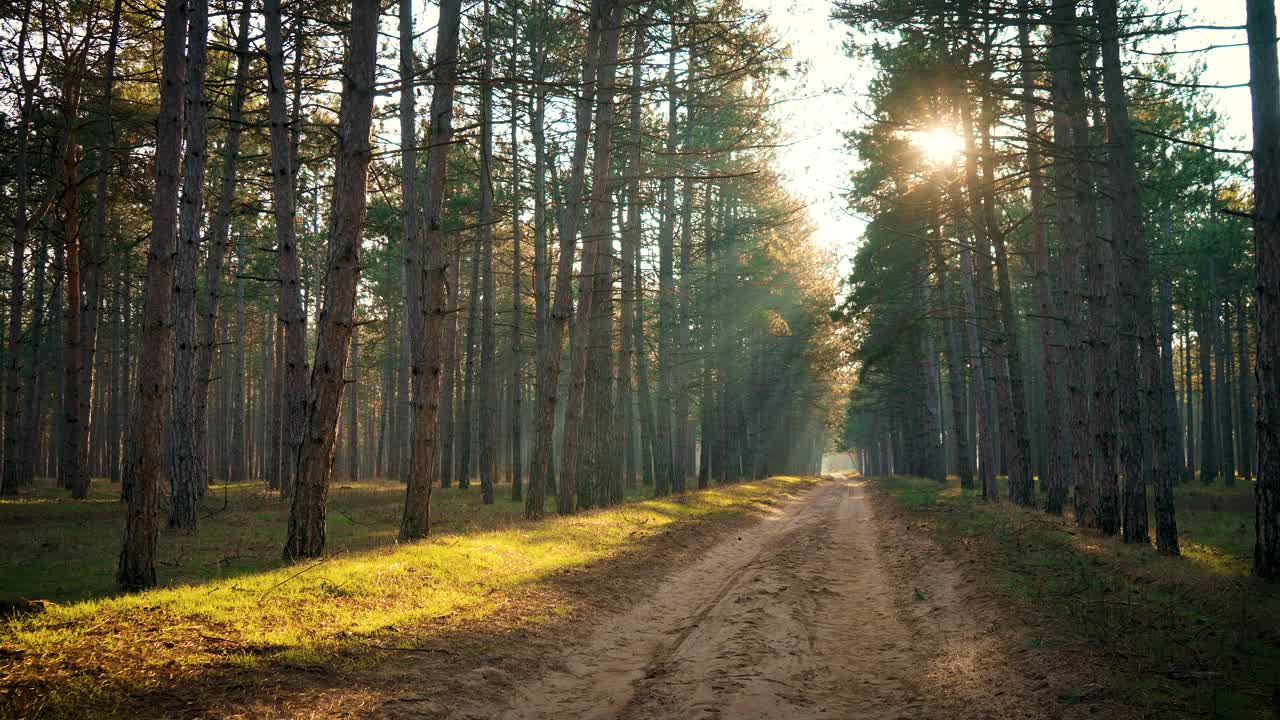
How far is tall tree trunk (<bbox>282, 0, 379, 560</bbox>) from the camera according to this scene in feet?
34.2

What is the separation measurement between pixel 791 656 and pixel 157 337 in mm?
7278

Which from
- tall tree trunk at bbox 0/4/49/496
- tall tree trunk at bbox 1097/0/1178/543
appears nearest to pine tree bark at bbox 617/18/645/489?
tall tree trunk at bbox 1097/0/1178/543

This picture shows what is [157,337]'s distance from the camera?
8102mm

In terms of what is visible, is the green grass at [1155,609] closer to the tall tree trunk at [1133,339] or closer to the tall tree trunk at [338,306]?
the tall tree trunk at [1133,339]

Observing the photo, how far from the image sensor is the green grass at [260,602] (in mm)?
5320

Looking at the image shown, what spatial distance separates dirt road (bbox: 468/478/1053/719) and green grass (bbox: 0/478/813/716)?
1.27 metres

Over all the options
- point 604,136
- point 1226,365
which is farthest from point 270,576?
point 1226,365

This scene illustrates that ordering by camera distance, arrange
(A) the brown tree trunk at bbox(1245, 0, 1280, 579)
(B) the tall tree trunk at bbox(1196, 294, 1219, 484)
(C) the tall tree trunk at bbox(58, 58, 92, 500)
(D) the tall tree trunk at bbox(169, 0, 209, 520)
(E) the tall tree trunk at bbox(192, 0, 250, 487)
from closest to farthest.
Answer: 1. (A) the brown tree trunk at bbox(1245, 0, 1280, 579)
2. (D) the tall tree trunk at bbox(169, 0, 209, 520)
3. (E) the tall tree trunk at bbox(192, 0, 250, 487)
4. (C) the tall tree trunk at bbox(58, 58, 92, 500)
5. (B) the tall tree trunk at bbox(1196, 294, 1219, 484)

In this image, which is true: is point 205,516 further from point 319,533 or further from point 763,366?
point 763,366

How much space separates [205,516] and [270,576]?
9284 mm

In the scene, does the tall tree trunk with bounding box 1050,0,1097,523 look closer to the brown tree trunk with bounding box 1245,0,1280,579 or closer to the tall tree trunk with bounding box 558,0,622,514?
the brown tree trunk with bounding box 1245,0,1280,579

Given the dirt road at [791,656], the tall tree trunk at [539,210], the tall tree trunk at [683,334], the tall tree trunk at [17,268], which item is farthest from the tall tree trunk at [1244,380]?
the tall tree trunk at [17,268]

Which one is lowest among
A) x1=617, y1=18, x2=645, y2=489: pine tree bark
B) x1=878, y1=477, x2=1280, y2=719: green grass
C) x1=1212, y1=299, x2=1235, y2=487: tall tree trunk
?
x1=878, y1=477, x2=1280, y2=719: green grass

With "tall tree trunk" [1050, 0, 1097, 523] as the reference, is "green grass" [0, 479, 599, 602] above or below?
below
